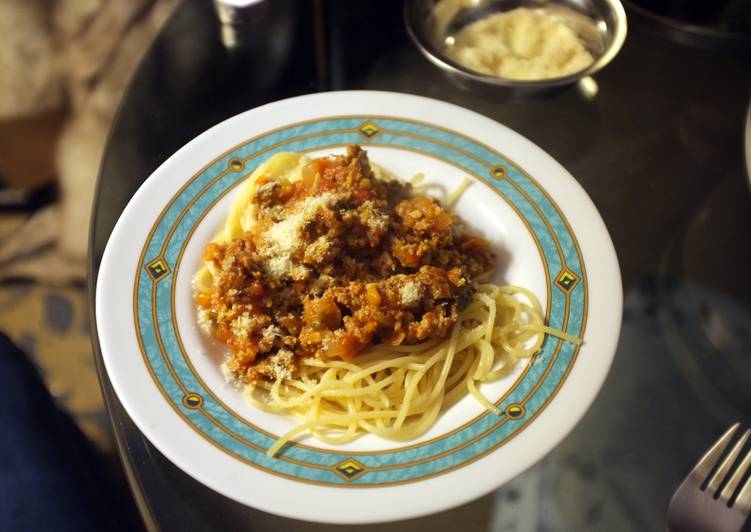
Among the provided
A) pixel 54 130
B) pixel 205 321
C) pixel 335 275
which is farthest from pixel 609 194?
pixel 54 130

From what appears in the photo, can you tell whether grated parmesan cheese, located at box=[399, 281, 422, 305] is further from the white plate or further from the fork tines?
the fork tines

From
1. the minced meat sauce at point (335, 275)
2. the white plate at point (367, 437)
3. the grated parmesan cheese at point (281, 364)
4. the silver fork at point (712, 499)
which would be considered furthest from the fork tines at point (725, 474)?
the grated parmesan cheese at point (281, 364)

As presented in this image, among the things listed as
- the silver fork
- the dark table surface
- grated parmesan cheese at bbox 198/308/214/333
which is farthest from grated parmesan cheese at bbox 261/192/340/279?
the silver fork

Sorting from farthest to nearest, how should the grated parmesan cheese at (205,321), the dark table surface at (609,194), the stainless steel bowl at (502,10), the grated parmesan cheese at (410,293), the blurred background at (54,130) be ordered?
the blurred background at (54,130) → the stainless steel bowl at (502,10) → the grated parmesan cheese at (205,321) → the grated parmesan cheese at (410,293) → the dark table surface at (609,194)

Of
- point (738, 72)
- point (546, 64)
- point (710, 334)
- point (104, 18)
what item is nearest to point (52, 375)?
point (104, 18)

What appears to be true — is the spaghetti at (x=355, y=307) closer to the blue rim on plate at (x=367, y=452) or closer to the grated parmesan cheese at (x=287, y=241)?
the grated parmesan cheese at (x=287, y=241)
